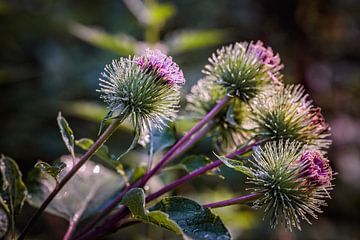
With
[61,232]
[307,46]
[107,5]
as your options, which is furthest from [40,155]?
[307,46]

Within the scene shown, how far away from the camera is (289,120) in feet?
5.84

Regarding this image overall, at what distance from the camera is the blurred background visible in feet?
11.9

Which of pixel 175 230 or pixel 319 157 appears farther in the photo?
pixel 319 157

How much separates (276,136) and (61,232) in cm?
169

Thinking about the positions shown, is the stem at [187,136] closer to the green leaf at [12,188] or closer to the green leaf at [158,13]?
the green leaf at [12,188]

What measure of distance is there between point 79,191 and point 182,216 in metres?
0.68

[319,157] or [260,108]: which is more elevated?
[260,108]

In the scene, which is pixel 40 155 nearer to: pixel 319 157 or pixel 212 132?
pixel 212 132

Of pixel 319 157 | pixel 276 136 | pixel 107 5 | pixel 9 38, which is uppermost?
pixel 107 5

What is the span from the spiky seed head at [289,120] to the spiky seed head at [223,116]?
85 mm

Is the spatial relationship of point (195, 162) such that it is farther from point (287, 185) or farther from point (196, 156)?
point (287, 185)

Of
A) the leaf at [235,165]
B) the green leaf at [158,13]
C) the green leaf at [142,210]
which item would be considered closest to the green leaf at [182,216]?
the green leaf at [142,210]

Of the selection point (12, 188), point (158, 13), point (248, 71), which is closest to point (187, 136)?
point (248, 71)

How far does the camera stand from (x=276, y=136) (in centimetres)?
178
